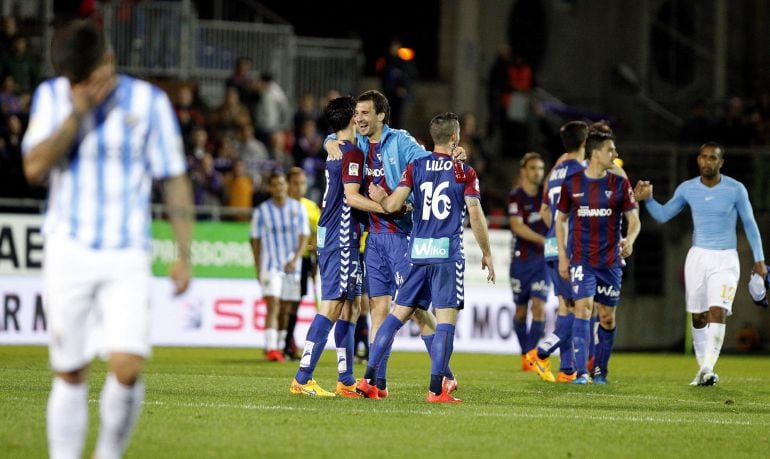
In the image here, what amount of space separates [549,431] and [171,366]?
694 cm

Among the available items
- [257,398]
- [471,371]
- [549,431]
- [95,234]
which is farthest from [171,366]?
[95,234]

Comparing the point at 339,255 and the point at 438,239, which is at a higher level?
the point at 438,239

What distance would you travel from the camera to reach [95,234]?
6129 millimetres

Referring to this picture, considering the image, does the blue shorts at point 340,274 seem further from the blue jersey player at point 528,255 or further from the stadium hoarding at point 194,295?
the stadium hoarding at point 194,295

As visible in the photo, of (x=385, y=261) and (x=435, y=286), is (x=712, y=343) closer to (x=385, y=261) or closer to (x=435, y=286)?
(x=385, y=261)

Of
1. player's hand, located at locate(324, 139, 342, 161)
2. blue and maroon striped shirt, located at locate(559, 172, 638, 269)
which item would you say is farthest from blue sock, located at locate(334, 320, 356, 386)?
blue and maroon striped shirt, located at locate(559, 172, 638, 269)

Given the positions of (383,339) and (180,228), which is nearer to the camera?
(180,228)

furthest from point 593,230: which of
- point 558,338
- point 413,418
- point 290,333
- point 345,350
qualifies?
point 290,333

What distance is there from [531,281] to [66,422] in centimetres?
1064

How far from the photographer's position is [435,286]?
1046 cm

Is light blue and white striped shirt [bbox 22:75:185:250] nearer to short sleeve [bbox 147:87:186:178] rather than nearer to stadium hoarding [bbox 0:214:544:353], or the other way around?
short sleeve [bbox 147:87:186:178]

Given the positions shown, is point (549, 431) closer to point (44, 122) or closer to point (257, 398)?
point (257, 398)

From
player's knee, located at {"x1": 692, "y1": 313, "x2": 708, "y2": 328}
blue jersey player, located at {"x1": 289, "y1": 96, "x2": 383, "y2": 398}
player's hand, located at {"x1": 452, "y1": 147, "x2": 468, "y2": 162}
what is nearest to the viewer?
player's hand, located at {"x1": 452, "y1": 147, "x2": 468, "y2": 162}

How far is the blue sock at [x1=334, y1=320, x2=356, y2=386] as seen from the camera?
1116cm
